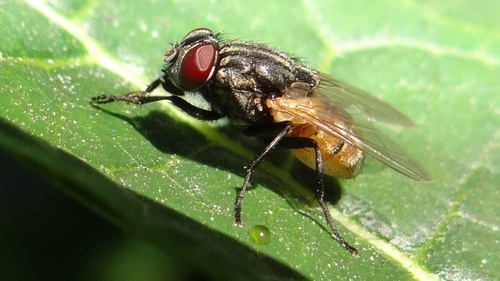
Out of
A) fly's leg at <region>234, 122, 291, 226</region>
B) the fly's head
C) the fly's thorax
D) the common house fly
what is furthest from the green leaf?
the fly's head

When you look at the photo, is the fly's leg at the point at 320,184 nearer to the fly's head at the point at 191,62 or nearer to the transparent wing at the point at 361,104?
the transparent wing at the point at 361,104

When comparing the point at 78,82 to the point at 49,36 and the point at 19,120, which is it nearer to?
the point at 49,36

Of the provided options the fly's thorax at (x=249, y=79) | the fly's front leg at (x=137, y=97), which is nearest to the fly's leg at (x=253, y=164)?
the fly's thorax at (x=249, y=79)

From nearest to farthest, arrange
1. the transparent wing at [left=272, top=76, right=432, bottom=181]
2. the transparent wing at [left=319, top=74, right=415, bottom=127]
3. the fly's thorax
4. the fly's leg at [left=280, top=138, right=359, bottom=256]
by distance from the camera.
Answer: the fly's leg at [left=280, top=138, right=359, bottom=256], the transparent wing at [left=272, top=76, right=432, bottom=181], the fly's thorax, the transparent wing at [left=319, top=74, right=415, bottom=127]

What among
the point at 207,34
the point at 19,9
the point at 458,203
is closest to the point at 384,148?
the point at 458,203

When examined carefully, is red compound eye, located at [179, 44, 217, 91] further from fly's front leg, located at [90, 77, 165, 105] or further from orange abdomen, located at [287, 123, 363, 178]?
orange abdomen, located at [287, 123, 363, 178]

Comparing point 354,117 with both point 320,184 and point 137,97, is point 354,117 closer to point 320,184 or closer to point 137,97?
point 320,184
